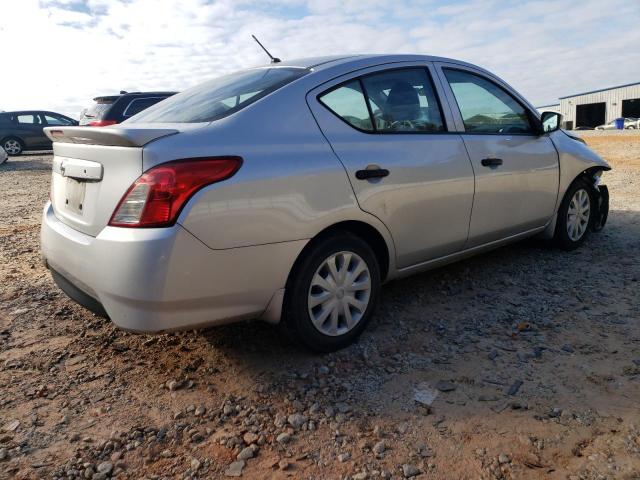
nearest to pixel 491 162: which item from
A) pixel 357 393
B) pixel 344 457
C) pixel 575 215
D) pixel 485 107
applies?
pixel 485 107

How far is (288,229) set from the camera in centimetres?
260

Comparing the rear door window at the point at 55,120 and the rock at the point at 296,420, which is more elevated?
the rear door window at the point at 55,120

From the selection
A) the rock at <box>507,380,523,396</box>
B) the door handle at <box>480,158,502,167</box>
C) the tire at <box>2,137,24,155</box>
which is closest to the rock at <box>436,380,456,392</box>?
the rock at <box>507,380,523,396</box>

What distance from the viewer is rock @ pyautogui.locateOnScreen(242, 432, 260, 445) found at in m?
2.26

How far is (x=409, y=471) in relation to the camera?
6.70 ft

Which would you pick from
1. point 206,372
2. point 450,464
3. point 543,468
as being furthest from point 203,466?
point 543,468

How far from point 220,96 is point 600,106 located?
6773cm

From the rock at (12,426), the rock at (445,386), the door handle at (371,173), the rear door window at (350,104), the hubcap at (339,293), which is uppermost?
the rear door window at (350,104)

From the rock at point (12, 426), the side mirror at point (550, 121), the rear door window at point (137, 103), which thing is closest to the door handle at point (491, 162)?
the side mirror at point (550, 121)

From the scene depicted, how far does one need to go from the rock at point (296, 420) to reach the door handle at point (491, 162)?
219 cm

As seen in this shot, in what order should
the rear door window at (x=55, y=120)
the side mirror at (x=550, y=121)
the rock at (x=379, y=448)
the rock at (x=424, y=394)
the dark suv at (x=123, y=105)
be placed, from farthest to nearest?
the rear door window at (x=55, y=120) → the dark suv at (x=123, y=105) → the side mirror at (x=550, y=121) → the rock at (x=424, y=394) → the rock at (x=379, y=448)

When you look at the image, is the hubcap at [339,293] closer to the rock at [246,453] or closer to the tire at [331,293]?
the tire at [331,293]

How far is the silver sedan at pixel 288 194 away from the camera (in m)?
2.34

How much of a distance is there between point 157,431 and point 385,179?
1.78m
